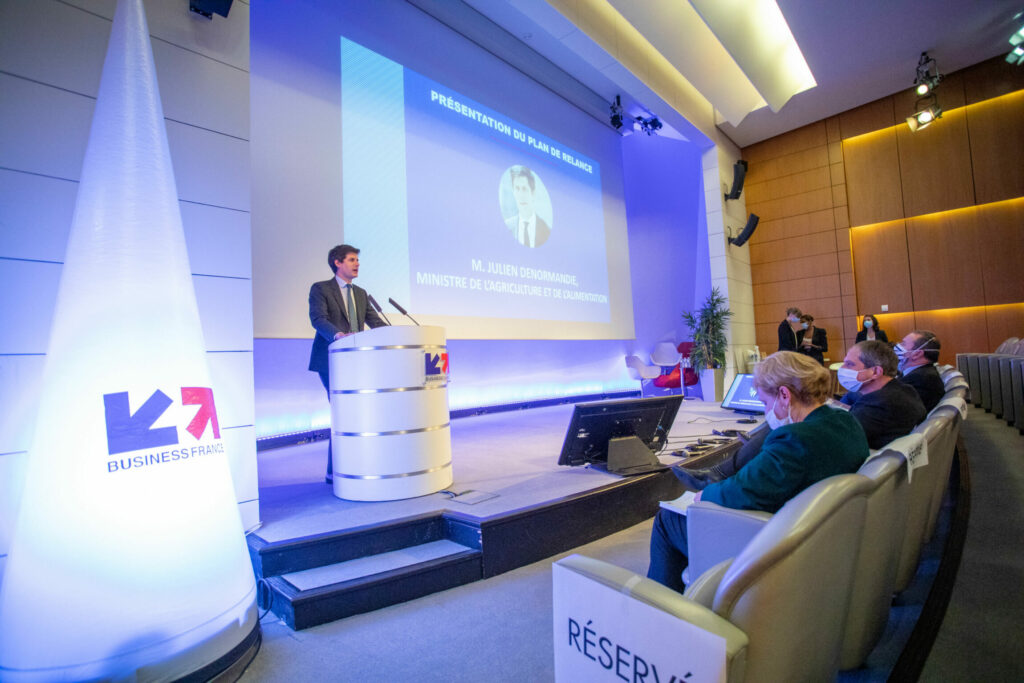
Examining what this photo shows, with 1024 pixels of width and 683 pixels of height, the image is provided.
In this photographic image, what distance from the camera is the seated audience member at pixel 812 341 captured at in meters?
7.09

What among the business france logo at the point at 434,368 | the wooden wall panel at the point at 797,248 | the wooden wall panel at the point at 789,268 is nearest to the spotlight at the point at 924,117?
the wooden wall panel at the point at 797,248

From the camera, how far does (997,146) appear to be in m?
7.38

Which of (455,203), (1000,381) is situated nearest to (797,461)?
(1000,381)

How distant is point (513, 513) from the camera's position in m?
2.42

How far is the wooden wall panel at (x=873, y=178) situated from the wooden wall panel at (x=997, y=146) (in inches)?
36.8

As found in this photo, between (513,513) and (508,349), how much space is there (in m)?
5.15

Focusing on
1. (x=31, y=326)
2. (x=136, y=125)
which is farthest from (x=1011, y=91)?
(x=31, y=326)

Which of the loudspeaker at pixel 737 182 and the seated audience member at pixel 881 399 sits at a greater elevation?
the loudspeaker at pixel 737 182

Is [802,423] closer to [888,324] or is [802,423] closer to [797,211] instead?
[888,324]

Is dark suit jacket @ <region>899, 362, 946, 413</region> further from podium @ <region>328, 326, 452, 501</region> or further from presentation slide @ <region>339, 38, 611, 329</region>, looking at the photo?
presentation slide @ <region>339, 38, 611, 329</region>

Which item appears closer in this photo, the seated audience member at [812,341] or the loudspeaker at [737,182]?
the seated audience member at [812,341]

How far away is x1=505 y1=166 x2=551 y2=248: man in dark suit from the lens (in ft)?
20.5

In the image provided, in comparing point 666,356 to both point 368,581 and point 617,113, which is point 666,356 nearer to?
point 617,113

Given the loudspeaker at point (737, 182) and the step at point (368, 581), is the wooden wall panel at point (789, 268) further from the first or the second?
the step at point (368, 581)
